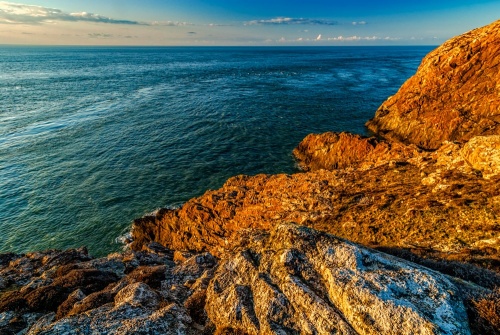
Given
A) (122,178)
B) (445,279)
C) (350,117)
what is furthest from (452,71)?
(122,178)

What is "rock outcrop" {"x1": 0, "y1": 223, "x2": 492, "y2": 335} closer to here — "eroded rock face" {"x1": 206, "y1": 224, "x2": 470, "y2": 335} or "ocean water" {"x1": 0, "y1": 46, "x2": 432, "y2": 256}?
"eroded rock face" {"x1": 206, "y1": 224, "x2": 470, "y2": 335}

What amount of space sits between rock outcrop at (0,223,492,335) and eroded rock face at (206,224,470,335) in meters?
0.03

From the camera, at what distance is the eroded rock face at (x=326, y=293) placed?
325 inches

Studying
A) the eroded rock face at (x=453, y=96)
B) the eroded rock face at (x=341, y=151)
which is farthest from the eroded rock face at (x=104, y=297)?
the eroded rock face at (x=453, y=96)

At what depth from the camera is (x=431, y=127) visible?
44.4 meters

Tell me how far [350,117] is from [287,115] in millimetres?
14839

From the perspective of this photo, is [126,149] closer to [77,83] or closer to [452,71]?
[452,71]

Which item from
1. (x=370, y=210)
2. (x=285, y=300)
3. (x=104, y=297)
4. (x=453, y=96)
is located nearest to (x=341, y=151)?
(x=370, y=210)

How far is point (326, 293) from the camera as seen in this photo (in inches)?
381

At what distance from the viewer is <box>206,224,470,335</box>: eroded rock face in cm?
827

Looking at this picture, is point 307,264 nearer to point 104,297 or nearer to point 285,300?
point 285,300

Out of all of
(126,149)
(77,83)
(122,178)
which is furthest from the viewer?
(77,83)

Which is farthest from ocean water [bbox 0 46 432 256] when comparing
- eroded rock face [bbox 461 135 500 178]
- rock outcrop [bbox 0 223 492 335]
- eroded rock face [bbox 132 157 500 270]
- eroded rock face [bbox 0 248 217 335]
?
eroded rock face [bbox 461 135 500 178]

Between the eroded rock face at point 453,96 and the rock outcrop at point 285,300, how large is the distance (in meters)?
38.4
